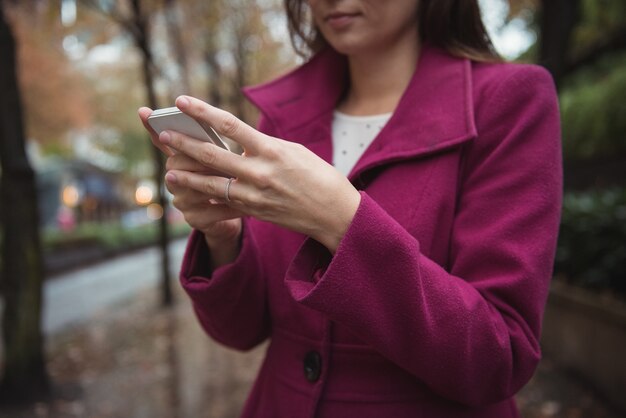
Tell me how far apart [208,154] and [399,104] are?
1.88 ft

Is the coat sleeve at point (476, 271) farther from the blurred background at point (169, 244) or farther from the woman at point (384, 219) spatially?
the blurred background at point (169, 244)

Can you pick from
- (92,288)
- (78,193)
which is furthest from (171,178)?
(78,193)

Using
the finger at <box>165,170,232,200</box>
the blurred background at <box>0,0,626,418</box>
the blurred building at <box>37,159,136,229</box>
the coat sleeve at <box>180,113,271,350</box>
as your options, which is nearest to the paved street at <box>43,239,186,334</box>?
the blurred background at <box>0,0,626,418</box>

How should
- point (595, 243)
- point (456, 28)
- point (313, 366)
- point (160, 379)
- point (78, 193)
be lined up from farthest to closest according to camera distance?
1. point (78, 193)
2. point (160, 379)
3. point (595, 243)
4. point (456, 28)
5. point (313, 366)

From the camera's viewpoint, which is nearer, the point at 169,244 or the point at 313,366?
the point at 313,366

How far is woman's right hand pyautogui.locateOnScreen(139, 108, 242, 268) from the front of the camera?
1.02m

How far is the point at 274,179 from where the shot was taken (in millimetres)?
907

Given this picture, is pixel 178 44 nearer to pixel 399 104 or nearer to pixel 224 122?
pixel 399 104

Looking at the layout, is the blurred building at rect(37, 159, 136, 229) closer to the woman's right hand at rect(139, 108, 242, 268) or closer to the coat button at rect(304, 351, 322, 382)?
the woman's right hand at rect(139, 108, 242, 268)

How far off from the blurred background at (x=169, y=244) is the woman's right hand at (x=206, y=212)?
0.93 meters

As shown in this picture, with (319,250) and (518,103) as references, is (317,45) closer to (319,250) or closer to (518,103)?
(518,103)

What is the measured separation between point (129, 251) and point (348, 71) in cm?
2273

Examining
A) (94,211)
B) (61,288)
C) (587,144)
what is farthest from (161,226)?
(94,211)

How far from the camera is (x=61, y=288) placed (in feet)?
43.2
